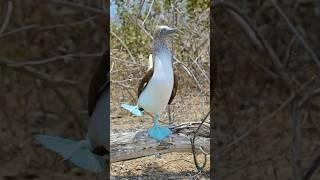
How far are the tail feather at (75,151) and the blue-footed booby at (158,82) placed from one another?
2.07 feet

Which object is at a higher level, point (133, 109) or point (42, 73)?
point (42, 73)

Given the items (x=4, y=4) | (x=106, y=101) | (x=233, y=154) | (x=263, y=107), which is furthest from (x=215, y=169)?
(x=4, y=4)

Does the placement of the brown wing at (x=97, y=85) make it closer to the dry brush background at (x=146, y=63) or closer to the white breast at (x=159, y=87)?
the white breast at (x=159, y=87)

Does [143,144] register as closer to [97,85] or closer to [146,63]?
[146,63]

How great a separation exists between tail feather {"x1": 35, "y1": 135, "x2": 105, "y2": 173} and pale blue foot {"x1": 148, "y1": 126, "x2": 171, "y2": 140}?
0.75 metres

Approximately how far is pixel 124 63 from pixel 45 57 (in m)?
1.15

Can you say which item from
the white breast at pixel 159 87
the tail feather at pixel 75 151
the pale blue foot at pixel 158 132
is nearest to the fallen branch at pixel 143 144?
the pale blue foot at pixel 158 132

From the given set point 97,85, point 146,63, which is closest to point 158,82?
point 146,63

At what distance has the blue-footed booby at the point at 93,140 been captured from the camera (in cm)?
109

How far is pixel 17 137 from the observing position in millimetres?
1098

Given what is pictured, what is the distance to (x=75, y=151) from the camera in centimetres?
108

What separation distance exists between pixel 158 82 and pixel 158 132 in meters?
0.27

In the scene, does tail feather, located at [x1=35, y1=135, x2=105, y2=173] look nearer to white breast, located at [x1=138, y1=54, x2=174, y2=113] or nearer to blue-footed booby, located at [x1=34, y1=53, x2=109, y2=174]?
blue-footed booby, located at [x1=34, y1=53, x2=109, y2=174]

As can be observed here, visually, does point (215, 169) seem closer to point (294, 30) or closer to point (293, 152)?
point (293, 152)
